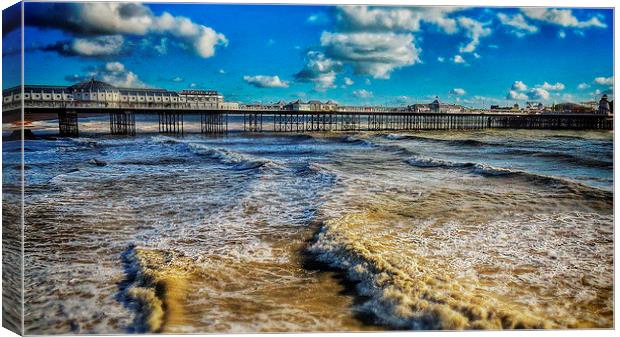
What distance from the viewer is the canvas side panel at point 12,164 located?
2912 millimetres

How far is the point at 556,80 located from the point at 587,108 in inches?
45.5

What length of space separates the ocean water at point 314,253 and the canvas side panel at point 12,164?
0.04 meters

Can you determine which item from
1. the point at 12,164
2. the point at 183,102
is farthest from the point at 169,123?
the point at 12,164

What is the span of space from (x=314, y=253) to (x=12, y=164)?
2.14 metres

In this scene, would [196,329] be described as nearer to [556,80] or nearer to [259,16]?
[259,16]

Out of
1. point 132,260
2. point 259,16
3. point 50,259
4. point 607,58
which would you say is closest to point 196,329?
point 132,260

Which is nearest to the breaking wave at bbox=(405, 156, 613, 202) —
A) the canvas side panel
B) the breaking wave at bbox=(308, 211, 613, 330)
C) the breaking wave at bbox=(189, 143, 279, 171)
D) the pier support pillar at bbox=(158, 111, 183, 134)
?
the breaking wave at bbox=(308, 211, 613, 330)

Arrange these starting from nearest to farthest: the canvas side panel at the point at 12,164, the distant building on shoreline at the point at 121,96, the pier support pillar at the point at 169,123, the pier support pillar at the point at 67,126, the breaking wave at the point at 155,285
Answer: the breaking wave at the point at 155,285 → the canvas side panel at the point at 12,164 → the distant building on shoreline at the point at 121,96 → the pier support pillar at the point at 67,126 → the pier support pillar at the point at 169,123

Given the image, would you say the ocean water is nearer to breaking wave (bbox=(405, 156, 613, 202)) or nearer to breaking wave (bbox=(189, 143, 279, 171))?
breaking wave (bbox=(405, 156, 613, 202))

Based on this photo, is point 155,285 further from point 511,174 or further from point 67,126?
point 67,126

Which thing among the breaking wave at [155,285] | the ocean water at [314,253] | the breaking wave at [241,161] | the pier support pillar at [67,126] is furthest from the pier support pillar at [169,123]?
the breaking wave at [155,285]

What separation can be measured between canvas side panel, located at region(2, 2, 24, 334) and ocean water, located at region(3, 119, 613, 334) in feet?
0.14

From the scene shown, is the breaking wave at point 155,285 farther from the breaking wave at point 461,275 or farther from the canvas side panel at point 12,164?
the breaking wave at point 461,275

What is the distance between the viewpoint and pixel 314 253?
12.6 ft
